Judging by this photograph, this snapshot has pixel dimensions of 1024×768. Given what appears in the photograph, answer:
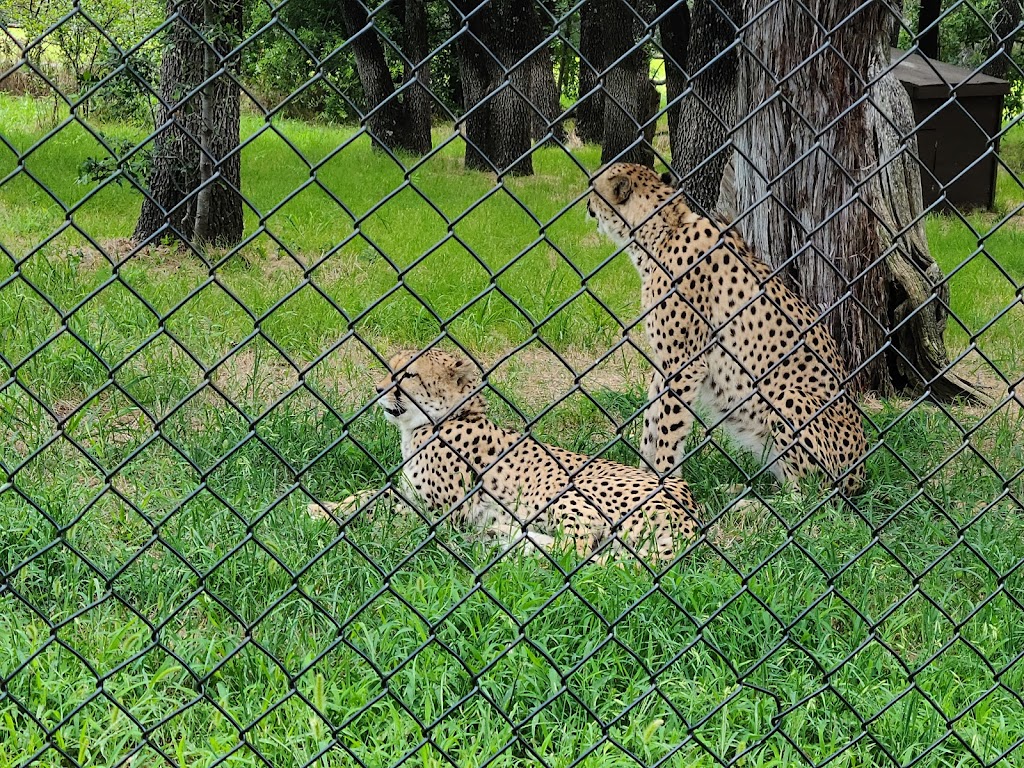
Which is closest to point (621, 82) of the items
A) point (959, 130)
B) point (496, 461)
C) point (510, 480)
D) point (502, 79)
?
point (502, 79)

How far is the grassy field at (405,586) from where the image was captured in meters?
2.55

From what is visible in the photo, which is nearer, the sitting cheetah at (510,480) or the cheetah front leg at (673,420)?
the sitting cheetah at (510,480)

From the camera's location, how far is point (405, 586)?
3.43 metres

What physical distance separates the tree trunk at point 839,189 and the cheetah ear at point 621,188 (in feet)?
1.87

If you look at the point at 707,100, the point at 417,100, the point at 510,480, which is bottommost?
the point at 510,480

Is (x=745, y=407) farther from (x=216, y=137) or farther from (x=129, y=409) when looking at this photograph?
(x=216, y=137)

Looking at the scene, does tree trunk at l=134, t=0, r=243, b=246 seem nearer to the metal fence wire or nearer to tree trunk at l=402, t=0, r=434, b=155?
the metal fence wire

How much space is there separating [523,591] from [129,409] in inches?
87.3

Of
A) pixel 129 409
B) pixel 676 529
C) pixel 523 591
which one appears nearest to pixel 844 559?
pixel 676 529

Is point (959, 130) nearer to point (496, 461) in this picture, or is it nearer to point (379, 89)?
point (379, 89)

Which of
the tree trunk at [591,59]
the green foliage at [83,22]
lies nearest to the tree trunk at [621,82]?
the tree trunk at [591,59]

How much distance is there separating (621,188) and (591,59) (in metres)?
8.24

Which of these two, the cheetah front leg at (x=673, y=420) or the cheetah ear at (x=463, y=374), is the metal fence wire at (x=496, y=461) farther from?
the cheetah ear at (x=463, y=374)

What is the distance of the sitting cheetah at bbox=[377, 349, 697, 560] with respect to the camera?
12.9 feet
